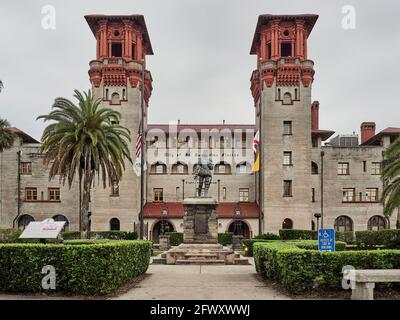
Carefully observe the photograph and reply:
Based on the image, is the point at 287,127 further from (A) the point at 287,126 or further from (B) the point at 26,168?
(B) the point at 26,168

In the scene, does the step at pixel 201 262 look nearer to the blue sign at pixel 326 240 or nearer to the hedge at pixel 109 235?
the blue sign at pixel 326 240

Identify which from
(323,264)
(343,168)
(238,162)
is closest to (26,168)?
(238,162)

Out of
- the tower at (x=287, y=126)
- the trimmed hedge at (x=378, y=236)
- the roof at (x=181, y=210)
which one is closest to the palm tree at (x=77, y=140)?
the roof at (x=181, y=210)

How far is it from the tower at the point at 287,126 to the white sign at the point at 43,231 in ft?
128

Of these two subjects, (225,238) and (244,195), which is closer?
(225,238)

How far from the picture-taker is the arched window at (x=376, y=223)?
207ft

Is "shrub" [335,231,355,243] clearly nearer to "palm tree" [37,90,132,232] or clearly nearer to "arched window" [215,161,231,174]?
"arched window" [215,161,231,174]

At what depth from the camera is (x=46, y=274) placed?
17.2m

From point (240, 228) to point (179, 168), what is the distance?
11744 millimetres

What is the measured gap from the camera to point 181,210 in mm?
62719
